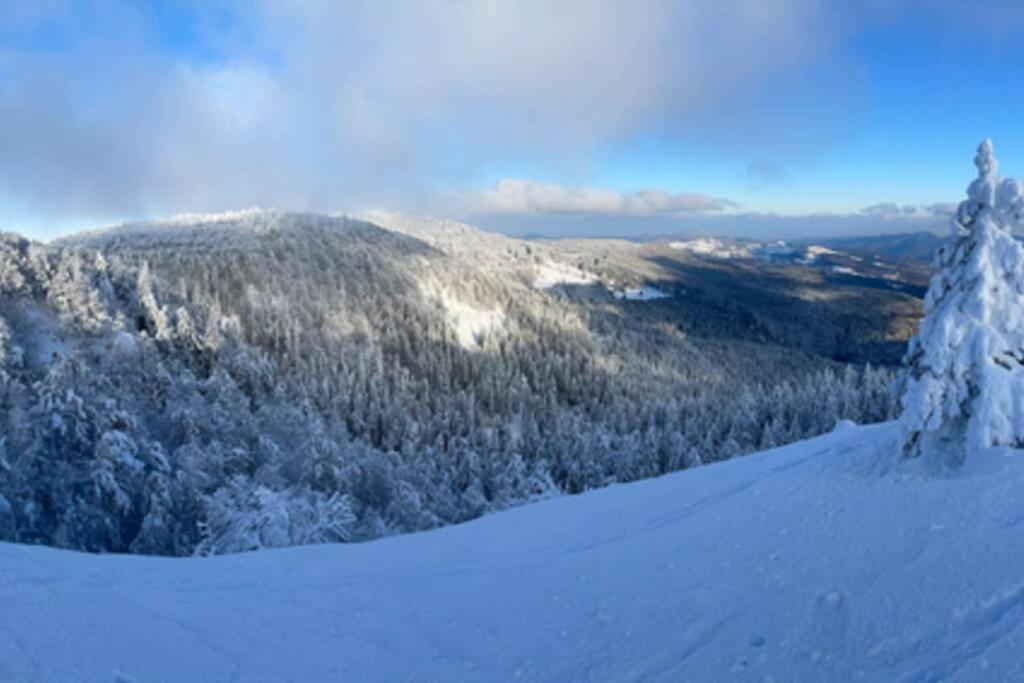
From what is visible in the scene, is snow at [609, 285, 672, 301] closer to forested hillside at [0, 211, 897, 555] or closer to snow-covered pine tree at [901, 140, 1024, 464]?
forested hillside at [0, 211, 897, 555]

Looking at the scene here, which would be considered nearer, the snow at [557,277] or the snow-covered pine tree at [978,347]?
the snow-covered pine tree at [978,347]

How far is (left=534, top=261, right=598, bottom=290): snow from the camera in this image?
17984cm

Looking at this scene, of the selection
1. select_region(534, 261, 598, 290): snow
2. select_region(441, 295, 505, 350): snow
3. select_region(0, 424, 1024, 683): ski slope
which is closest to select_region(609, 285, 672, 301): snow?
select_region(534, 261, 598, 290): snow

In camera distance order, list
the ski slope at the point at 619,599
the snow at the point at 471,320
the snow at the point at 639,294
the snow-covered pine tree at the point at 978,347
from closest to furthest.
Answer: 1. the ski slope at the point at 619,599
2. the snow-covered pine tree at the point at 978,347
3. the snow at the point at 471,320
4. the snow at the point at 639,294

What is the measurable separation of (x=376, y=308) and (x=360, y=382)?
116 feet

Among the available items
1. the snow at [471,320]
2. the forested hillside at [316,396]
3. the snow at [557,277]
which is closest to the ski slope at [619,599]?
the forested hillside at [316,396]

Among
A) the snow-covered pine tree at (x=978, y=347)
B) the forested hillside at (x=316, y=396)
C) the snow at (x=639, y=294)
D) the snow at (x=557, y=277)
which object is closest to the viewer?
the snow-covered pine tree at (x=978, y=347)

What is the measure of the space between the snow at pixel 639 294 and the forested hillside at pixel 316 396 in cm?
5645

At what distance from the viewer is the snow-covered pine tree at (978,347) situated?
10.6 m

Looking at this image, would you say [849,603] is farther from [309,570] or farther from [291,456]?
[291,456]

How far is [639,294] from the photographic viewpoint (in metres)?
192

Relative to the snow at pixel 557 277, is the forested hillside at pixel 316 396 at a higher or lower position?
lower

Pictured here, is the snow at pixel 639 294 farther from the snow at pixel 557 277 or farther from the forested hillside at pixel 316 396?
the forested hillside at pixel 316 396

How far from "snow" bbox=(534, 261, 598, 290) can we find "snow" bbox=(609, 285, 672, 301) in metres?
9.50
